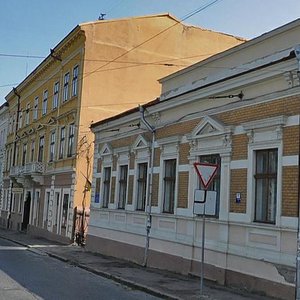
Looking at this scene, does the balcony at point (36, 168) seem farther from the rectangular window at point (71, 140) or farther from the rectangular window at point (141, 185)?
the rectangular window at point (141, 185)

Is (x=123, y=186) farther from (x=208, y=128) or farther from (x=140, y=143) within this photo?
(x=208, y=128)

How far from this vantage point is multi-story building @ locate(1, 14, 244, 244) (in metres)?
26.9

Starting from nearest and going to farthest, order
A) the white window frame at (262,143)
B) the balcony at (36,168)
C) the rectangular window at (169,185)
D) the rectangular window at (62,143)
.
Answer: the white window frame at (262,143)
the rectangular window at (169,185)
the rectangular window at (62,143)
the balcony at (36,168)

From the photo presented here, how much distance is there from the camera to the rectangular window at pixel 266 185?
37.9 ft

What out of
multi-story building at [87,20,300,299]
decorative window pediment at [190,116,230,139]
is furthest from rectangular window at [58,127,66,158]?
decorative window pediment at [190,116,230,139]

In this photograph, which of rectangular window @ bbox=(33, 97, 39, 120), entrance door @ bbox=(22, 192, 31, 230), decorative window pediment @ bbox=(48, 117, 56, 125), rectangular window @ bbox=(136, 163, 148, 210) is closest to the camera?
rectangular window @ bbox=(136, 163, 148, 210)

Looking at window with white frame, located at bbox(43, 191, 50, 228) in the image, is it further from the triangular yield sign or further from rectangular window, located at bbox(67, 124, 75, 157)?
the triangular yield sign

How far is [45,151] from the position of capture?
33000mm

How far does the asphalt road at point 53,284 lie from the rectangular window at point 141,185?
10.6 ft

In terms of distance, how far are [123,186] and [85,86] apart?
9015 mm

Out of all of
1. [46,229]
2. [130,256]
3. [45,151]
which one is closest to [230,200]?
[130,256]

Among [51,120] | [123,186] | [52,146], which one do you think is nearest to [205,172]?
[123,186]

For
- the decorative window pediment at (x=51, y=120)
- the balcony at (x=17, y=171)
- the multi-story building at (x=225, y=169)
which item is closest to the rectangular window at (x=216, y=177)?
the multi-story building at (x=225, y=169)

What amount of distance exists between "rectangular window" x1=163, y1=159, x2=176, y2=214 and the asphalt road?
315 cm
